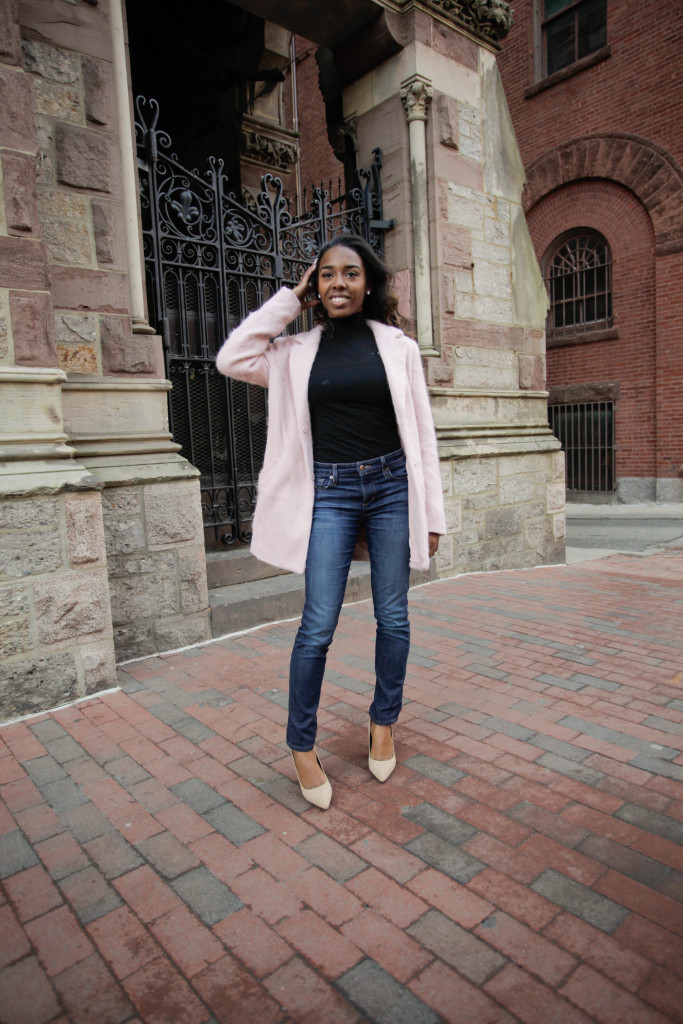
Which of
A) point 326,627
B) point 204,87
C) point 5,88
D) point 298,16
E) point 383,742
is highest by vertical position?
point 204,87

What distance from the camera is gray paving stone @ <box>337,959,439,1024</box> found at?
5.10 feet

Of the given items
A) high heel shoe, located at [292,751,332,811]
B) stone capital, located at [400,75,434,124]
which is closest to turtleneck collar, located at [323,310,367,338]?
high heel shoe, located at [292,751,332,811]

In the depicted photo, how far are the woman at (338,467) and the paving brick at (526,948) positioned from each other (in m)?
0.75

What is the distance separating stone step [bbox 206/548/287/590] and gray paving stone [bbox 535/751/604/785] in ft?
8.35

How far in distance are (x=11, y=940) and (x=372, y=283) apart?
2.43 m

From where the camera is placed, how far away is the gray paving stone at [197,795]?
2438 mm

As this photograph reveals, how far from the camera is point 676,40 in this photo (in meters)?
12.5

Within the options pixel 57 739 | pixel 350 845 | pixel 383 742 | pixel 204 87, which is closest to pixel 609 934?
pixel 350 845

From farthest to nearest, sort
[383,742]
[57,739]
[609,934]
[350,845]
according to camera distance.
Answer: [57,739] < [383,742] < [350,845] < [609,934]

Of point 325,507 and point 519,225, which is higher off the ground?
point 519,225

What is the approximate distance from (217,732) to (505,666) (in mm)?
1648

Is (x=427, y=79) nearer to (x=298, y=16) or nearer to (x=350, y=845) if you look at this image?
(x=298, y=16)

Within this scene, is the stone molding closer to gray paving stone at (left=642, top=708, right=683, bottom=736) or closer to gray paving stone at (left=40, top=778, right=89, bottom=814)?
gray paving stone at (left=642, top=708, right=683, bottom=736)

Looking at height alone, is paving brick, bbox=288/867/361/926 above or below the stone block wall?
below
